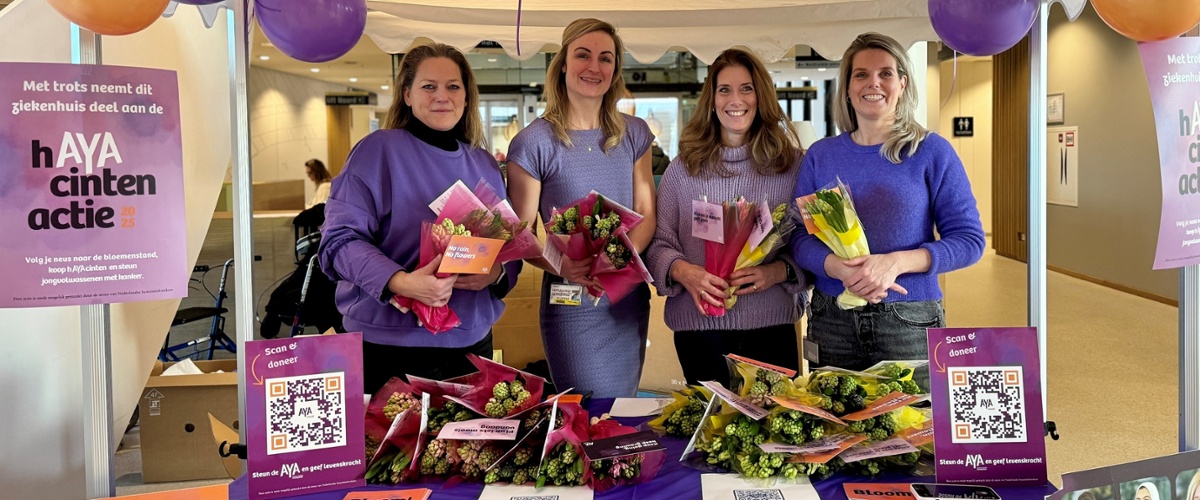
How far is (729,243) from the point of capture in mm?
2168

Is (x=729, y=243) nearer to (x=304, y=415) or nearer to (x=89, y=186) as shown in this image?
(x=304, y=415)

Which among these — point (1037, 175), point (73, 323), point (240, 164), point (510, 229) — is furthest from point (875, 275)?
point (73, 323)

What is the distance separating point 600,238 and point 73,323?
61.8 inches

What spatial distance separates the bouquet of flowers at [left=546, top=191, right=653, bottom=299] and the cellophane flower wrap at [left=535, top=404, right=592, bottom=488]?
0.55m

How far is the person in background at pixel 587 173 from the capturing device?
7.91ft

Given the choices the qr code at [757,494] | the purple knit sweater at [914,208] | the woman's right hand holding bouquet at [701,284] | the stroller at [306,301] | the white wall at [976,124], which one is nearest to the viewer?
the qr code at [757,494]

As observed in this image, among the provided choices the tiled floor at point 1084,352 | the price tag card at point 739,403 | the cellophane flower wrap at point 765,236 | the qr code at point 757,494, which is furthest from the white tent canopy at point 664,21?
the qr code at point 757,494

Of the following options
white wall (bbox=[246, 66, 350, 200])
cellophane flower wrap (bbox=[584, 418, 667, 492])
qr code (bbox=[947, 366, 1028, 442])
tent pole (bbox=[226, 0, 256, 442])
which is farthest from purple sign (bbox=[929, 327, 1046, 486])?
white wall (bbox=[246, 66, 350, 200])

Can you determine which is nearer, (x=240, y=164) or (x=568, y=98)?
(x=240, y=164)

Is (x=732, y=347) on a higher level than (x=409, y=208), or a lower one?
lower

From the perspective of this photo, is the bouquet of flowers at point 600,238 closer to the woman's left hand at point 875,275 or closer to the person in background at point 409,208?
the person in background at point 409,208

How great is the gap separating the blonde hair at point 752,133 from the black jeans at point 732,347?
1.48ft

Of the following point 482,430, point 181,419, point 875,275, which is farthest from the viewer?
point 181,419

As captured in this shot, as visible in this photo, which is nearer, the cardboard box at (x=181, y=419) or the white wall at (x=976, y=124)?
the cardboard box at (x=181, y=419)
